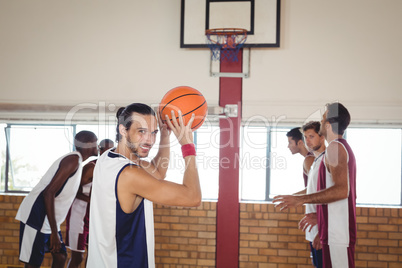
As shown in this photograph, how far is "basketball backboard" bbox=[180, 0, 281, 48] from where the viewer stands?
431 centimetres

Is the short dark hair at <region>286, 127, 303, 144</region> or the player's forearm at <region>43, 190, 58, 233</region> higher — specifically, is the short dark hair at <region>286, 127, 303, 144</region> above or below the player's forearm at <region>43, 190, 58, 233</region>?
above

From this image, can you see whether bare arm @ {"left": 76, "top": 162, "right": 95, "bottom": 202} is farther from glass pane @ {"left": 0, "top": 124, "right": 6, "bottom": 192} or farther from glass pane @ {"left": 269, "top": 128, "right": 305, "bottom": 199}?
glass pane @ {"left": 269, "top": 128, "right": 305, "bottom": 199}

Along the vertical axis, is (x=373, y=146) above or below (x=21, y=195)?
above

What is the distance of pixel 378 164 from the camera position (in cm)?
453

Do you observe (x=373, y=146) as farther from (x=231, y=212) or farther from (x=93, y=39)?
(x=93, y=39)

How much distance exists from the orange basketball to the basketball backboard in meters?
1.96

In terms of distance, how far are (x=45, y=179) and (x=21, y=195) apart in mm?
1571

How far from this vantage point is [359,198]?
4.52m

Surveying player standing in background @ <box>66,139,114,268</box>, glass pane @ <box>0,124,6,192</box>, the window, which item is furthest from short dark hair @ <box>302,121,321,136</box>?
glass pane @ <box>0,124,6,192</box>

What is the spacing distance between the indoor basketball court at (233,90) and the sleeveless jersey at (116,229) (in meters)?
2.53

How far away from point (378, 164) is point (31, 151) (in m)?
4.32

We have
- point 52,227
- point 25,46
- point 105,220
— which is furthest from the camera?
point 25,46

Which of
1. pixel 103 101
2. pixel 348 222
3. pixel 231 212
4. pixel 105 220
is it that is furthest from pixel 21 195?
pixel 348 222

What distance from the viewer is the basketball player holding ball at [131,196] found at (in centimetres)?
189
